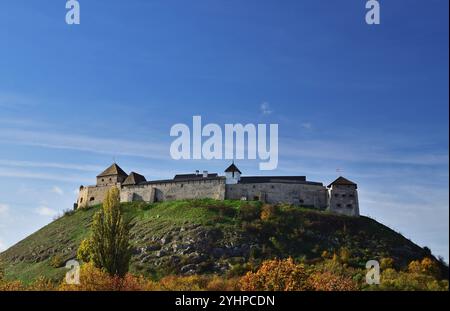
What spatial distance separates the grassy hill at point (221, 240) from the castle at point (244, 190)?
3.01m

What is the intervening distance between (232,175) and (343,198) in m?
18.9

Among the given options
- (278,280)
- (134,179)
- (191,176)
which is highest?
(191,176)

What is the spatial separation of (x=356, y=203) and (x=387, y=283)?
107 feet

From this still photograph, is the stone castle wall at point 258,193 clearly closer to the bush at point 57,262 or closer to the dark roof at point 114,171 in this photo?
the dark roof at point 114,171

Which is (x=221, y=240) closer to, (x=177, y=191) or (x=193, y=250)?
(x=193, y=250)

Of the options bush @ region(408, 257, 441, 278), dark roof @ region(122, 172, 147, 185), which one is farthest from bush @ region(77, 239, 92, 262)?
bush @ region(408, 257, 441, 278)

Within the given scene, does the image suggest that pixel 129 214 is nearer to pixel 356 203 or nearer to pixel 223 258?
pixel 223 258

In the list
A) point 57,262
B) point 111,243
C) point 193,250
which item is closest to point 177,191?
point 193,250

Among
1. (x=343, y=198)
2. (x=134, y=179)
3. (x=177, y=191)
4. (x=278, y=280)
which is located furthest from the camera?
(x=134, y=179)

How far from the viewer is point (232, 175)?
95000 millimetres

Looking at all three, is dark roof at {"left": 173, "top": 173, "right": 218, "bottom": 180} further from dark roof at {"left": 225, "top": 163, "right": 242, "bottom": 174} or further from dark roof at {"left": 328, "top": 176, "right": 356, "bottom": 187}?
dark roof at {"left": 328, "top": 176, "right": 356, "bottom": 187}

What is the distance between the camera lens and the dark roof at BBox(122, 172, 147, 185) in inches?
4023
